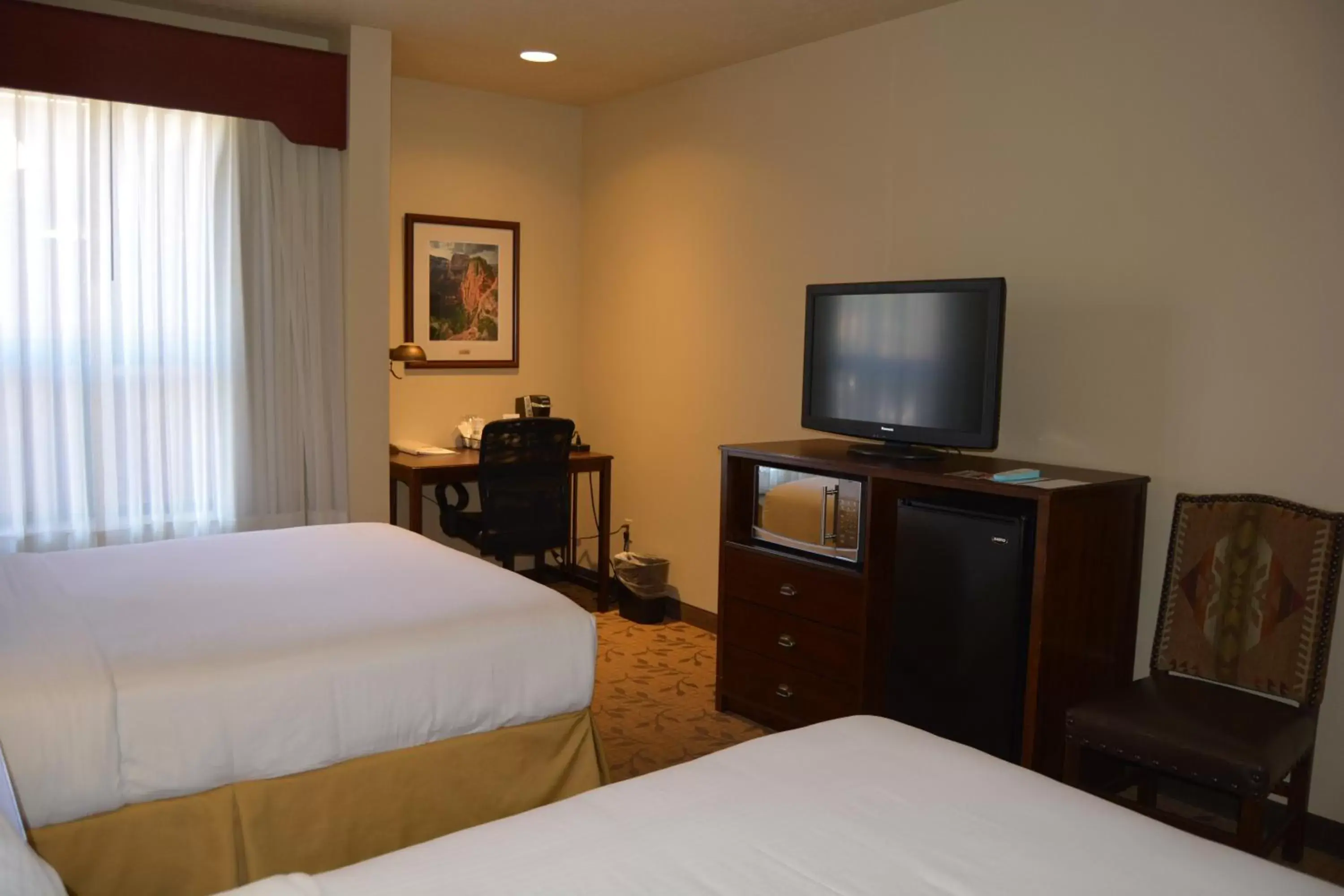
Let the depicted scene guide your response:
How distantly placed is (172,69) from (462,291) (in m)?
1.75

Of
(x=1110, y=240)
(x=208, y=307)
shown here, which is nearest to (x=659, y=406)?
(x=208, y=307)

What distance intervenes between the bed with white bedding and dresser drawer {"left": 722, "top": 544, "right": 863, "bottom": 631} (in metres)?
1.05

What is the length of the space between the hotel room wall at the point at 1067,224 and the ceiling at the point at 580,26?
0.19 meters

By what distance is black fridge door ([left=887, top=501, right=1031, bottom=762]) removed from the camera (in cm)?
296

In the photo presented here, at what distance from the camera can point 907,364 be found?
3477mm

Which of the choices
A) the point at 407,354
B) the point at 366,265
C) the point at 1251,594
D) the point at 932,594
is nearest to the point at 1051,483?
the point at 932,594

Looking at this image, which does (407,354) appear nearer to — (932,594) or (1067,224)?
(932,594)

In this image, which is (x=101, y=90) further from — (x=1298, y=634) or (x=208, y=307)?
(x=1298, y=634)

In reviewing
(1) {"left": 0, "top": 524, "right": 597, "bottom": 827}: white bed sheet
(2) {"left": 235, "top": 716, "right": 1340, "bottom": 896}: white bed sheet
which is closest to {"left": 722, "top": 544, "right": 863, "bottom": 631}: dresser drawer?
(1) {"left": 0, "top": 524, "right": 597, "bottom": 827}: white bed sheet

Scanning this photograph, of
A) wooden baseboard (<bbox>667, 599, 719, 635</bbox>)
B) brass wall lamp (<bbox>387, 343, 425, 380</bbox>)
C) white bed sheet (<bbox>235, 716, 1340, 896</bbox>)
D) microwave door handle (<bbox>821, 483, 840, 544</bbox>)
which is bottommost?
wooden baseboard (<bbox>667, 599, 719, 635</bbox>)

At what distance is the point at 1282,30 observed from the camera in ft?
9.46

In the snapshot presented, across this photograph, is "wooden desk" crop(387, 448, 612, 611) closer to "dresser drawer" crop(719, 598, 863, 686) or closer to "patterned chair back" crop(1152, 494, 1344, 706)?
"dresser drawer" crop(719, 598, 863, 686)

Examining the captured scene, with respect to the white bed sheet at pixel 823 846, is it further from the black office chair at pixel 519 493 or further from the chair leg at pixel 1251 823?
the black office chair at pixel 519 493

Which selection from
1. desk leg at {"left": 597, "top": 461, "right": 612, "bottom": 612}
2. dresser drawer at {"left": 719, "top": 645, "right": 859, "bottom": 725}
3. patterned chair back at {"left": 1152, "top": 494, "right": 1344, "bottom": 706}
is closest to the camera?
patterned chair back at {"left": 1152, "top": 494, "right": 1344, "bottom": 706}
